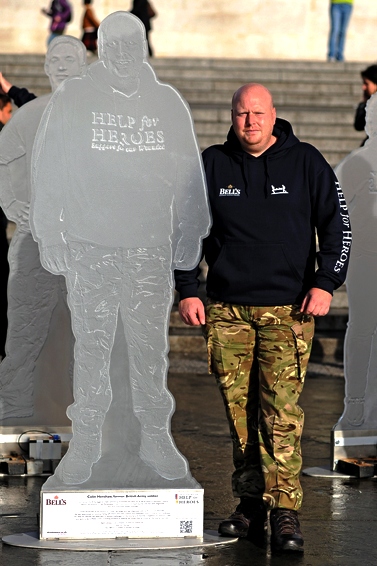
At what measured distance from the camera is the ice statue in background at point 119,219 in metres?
5.66

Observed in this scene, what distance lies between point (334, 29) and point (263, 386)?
15.9 m

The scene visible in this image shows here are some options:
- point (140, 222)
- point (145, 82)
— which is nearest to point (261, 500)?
point (140, 222)

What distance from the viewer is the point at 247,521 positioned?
598 cm

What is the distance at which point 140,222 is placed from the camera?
5.74 m

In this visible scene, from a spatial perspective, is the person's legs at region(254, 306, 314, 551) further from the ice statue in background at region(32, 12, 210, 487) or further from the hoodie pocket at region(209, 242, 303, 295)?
the ice statue in background at region(32, 12, 210, 487)

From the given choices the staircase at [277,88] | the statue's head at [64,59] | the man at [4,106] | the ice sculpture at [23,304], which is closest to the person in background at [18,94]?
the ice sculpture at [23,304]

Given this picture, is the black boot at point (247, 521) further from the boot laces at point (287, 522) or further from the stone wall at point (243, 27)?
the stone wall at point (243, 27)

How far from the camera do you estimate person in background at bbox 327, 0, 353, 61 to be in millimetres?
20953

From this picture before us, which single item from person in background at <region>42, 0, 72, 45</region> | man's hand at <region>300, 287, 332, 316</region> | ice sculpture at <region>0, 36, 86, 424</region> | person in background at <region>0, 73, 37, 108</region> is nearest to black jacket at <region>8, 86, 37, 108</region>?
person in background at <region>0, 73, 37, 108</region>

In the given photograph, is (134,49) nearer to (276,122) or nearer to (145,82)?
(145,82)

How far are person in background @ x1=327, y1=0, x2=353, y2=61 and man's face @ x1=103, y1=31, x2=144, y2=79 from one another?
51.0 ft

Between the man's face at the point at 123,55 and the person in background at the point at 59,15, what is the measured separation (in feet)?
47.1

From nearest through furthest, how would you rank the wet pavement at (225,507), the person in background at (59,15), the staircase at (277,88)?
the wet pavement at (225,507) → the staircase at (277,88) → the person in background at (59,15)

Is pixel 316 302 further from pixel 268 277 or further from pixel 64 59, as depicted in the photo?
pixel 64 59
